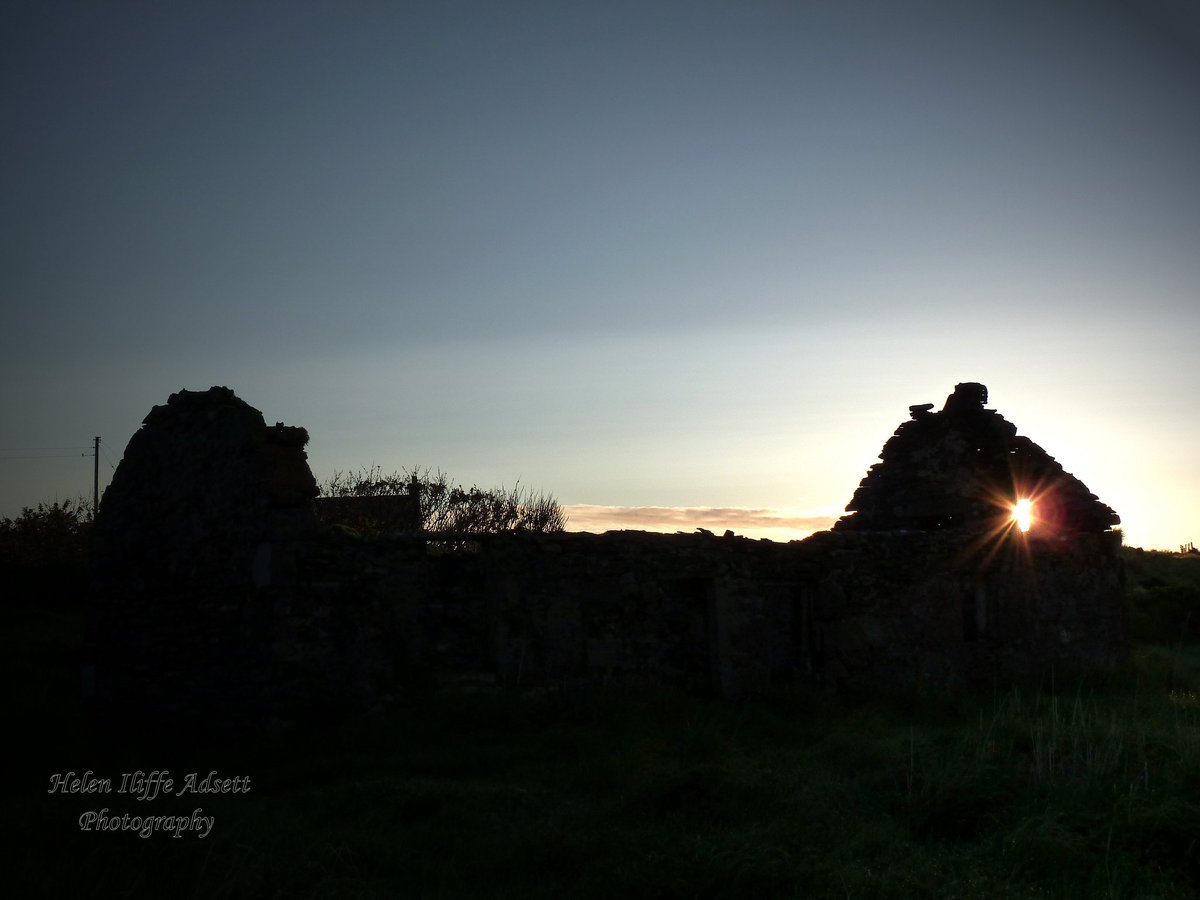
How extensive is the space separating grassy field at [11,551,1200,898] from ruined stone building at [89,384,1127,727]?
2.14 feet

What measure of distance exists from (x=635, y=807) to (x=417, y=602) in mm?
4383

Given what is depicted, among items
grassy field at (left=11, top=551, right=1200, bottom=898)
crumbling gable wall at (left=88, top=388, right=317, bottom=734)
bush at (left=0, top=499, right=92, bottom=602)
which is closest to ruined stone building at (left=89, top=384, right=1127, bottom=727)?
crumbling gable wall at (left=88, top=388, right=317, bottom=734)

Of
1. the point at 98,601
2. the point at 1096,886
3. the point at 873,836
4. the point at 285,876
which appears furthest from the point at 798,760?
the point at 98,601

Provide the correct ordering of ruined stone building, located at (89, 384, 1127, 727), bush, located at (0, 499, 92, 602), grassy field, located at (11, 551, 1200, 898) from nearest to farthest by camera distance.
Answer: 1. grassy field, located at (11, 551, 1200, 898)
2. ruined stone building, located at (89, 384, 1127, 727)
3. bush, located at (0, 499, 92, 602)

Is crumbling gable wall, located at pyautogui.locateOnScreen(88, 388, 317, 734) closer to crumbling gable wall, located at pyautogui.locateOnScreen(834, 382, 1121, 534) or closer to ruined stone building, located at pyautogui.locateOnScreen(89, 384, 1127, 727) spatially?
ruined stone building, located at pyautogui.locateOnScreen(89, 384, 1127, 727)

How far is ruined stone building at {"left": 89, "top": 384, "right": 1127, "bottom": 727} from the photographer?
38.2 feet

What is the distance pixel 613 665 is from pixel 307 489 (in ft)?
13.8

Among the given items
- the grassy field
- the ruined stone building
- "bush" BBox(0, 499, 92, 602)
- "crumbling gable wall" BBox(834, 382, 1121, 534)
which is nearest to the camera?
the grassy field

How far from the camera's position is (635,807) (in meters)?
8.46

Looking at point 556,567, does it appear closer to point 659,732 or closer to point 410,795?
point 659,732

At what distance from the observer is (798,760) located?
10258 millimetres

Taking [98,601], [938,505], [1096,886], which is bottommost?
[1096,886]

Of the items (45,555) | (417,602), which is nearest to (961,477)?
(417,602)

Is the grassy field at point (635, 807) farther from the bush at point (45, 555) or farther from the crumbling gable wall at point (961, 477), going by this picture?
the bush at point (45, 555)
